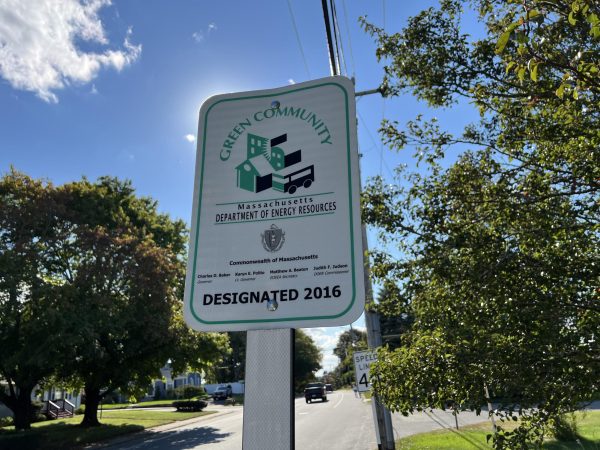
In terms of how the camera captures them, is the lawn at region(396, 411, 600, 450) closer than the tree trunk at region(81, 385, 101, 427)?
Yes

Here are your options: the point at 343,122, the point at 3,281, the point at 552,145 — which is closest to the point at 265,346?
the point at 343,122

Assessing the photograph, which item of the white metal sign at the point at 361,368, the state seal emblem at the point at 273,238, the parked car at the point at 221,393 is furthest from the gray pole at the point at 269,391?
the parked car at the point at 221,393

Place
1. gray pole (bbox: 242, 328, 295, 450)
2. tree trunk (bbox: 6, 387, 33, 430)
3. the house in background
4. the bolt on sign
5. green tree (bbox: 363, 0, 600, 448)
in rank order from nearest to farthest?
gray pole (bbox: 242, 328, 295, 450), the bolt on sign, green tree (bbox: 363, 0, 600, 448), tree trunk (bbox: 6, 387, 33, 430), the house in background

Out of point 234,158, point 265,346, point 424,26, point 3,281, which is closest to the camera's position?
point 265,346

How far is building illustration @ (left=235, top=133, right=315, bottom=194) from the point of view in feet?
5.16

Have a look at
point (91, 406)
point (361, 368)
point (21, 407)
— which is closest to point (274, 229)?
point (361, 368)

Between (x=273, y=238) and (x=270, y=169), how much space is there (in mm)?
262

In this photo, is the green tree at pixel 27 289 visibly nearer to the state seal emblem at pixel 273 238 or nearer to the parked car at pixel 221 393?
the state seal emblem at pixel 273 238

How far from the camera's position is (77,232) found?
1892cm

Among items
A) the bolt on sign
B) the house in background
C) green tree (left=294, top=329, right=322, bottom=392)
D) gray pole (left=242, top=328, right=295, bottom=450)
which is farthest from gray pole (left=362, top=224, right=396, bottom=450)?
green tree (left=294, top=329, right=322, bottom=392)

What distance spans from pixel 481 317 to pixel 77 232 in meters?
18.0

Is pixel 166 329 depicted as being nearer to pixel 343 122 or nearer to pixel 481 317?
pixel 481 317

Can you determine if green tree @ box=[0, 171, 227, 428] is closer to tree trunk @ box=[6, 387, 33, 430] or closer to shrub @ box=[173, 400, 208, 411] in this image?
tree trunk @ box=[6, 387, 33, 430]

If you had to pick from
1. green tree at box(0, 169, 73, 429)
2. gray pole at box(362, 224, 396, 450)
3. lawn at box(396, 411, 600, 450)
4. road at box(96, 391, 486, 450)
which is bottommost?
road at box(96, 391, 486, 450)
